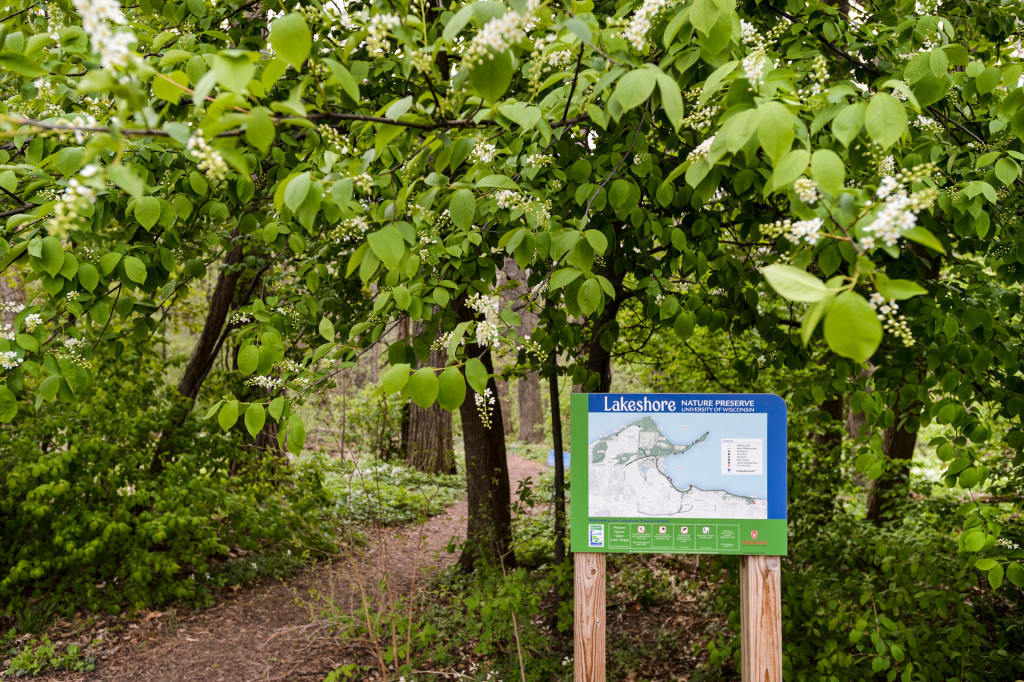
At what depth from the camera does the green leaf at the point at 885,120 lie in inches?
48.0

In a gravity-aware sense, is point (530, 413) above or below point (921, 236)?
below

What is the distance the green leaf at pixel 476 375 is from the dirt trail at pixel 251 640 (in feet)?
7.84

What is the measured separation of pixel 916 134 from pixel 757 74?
49.6 inches

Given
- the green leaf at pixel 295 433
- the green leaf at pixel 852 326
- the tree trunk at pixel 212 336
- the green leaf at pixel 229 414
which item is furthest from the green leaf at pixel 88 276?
the tree trunk at pixel 212 336

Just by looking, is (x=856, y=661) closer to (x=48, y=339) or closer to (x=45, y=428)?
(x=48, y=339)

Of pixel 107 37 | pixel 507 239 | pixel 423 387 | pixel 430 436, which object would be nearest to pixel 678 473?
pixel 507 239

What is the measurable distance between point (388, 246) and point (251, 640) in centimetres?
436

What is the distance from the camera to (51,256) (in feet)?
5.80

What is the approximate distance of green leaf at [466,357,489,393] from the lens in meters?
1.44

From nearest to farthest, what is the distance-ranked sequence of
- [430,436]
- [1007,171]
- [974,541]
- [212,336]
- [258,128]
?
1. [258,128]
2. [1007,171]
3. [974,541]
4. [212,336]
5. [430,436]

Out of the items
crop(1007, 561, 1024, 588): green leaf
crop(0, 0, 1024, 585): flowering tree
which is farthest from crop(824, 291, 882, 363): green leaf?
crop(1007, 561, 1024, 588): green leaf

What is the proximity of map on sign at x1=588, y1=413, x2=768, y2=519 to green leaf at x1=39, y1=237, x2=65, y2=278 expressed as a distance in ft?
5.87

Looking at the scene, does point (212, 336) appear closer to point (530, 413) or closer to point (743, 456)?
point (743, 456)

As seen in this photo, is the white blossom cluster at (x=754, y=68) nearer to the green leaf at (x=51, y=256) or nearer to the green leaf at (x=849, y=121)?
the green leaf at (x=849, y=121)
